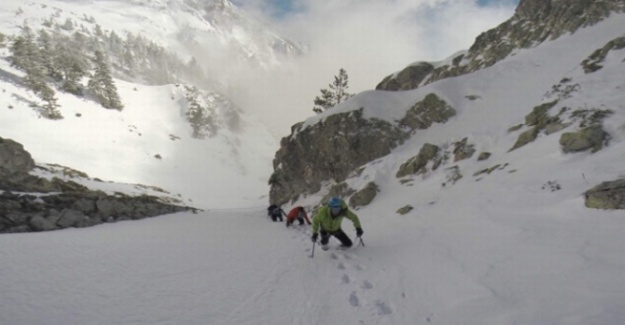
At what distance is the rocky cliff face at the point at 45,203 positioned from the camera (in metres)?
15.1

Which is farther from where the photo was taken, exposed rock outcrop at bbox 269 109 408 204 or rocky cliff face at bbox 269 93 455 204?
exposed rock outcrop at bbox 269 109 408 204

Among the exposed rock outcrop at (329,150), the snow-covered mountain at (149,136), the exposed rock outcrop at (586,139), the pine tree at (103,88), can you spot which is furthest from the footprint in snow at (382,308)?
the pine tree at (103,88)

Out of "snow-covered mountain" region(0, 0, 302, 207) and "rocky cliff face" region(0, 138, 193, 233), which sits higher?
"snow-covered mountain" region(0, 0, 302, 207)

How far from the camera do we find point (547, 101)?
15.8 metres

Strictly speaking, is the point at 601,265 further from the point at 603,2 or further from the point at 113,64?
the point at 113,64

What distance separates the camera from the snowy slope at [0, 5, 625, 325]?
13.8ft

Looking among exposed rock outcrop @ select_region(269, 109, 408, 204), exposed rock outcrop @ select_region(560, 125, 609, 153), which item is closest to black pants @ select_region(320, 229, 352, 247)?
exposed rock outcrop @ select_region(560, 125, 609, 153)

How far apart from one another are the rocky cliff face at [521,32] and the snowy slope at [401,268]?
2275cm

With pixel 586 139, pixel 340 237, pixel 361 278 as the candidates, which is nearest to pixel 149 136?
pixel 340 237

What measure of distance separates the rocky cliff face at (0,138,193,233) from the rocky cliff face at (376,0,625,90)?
115 feet

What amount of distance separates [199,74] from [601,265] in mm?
193987

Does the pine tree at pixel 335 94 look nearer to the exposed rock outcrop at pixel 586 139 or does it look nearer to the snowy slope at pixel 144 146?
the snowy slope at pixel 144 146

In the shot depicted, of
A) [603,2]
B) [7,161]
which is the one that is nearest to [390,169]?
[7,161]

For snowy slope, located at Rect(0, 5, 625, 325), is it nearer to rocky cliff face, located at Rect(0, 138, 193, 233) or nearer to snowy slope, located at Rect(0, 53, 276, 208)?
rocky cliff face, located at Rect(0, 138, 193, 233)
